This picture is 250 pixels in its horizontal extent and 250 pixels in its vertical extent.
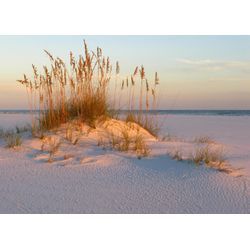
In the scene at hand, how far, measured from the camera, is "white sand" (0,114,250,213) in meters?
2.52

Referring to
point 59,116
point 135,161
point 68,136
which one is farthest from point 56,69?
point 135,161

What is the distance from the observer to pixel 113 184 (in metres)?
→ 2.94

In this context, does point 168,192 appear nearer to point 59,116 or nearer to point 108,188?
point 108,188

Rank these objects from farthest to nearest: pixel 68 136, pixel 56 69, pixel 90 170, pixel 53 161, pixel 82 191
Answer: pixel 56 69
pixel 68 136
pixel 53 161
pixel 90 170
pixel 82 191

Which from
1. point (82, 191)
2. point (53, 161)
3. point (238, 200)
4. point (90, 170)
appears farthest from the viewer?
point (53, 161)

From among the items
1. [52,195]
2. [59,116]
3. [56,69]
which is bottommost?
[52,195]

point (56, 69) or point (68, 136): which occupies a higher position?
point (56, 69)

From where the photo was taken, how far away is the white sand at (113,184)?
252 centimetres

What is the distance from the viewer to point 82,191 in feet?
9.14

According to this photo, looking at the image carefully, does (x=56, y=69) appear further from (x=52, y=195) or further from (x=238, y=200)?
(x=238, y=200)

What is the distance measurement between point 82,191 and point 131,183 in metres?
0.42

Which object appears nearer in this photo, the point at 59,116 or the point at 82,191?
Result: the point at 82,191

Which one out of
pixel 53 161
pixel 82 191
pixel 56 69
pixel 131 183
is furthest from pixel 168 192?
pixel 56 69

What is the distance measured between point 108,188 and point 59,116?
2.06m
